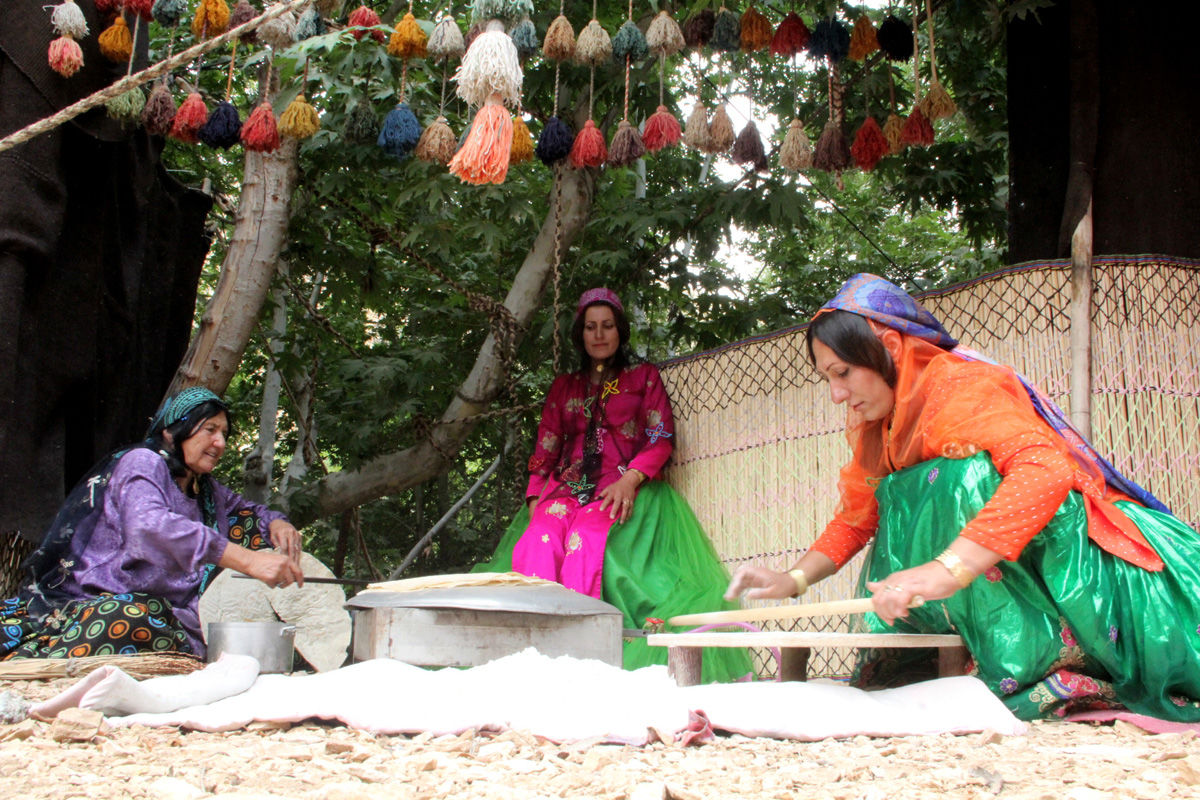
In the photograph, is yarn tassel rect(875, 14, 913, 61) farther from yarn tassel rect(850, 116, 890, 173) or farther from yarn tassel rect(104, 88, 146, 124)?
yarn tassel rect(104, 88, 146, 124)

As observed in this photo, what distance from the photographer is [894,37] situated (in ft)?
14.5

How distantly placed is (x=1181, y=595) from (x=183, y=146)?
21.4 ft

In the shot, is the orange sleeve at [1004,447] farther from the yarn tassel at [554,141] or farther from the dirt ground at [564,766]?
the yarn tassel at [554,141]

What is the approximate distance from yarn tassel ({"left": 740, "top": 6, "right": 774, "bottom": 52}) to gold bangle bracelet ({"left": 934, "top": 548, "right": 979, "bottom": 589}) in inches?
99.5

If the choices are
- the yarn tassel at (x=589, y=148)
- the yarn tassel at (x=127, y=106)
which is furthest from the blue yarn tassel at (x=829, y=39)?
the yarn tassel at (x=127, y=106)

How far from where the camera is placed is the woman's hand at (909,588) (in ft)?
7.70

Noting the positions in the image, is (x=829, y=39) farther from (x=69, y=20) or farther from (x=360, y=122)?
(x=69, y=20)

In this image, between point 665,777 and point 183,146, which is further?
point 183,146

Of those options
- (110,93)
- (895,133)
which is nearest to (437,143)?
(110,93)

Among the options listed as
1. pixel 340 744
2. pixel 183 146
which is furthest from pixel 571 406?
pixel 183 146

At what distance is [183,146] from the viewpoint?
23.3 ft

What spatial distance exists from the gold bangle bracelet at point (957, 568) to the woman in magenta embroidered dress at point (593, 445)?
219 cm

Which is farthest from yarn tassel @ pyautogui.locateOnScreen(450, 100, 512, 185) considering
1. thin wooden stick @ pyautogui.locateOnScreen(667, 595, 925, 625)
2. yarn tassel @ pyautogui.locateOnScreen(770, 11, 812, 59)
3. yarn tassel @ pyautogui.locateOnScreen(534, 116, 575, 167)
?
thin wooden stick @ pyautogui.locateOnScreen(667, 595, 925, 625)

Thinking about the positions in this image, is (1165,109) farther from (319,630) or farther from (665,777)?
(319,630)
